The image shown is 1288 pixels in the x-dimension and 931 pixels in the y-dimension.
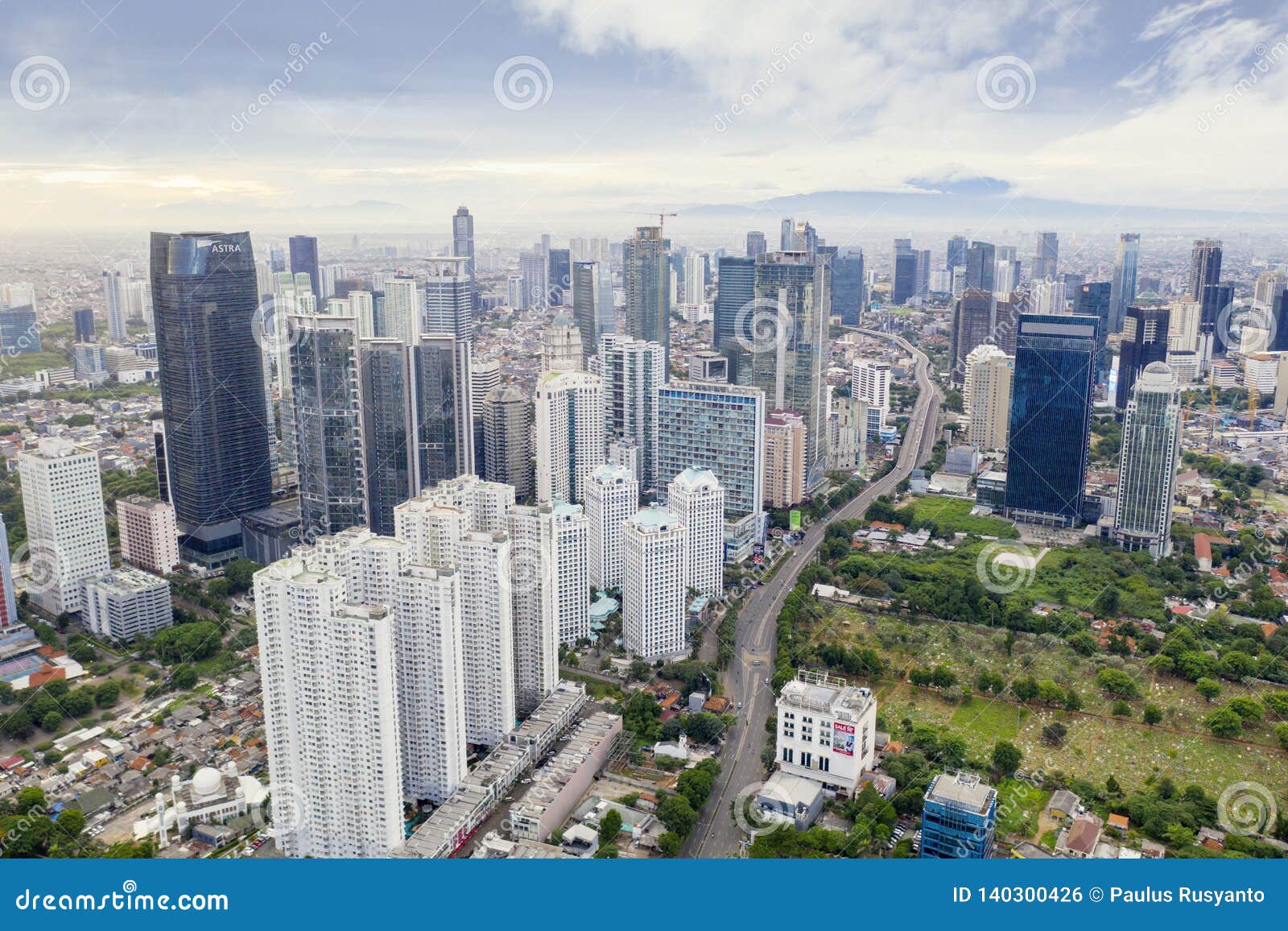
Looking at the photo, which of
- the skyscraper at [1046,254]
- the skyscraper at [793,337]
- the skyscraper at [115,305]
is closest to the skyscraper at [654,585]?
the skyscraper at [793,337]

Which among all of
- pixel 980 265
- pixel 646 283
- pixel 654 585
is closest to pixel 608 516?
pixel 654 585

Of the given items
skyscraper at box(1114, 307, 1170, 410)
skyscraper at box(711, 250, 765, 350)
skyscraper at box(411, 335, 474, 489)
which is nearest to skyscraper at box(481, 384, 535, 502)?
skyscraper at box(411, 335, 474, 489)

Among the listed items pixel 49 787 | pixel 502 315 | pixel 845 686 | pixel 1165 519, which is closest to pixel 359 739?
pixel 49 787

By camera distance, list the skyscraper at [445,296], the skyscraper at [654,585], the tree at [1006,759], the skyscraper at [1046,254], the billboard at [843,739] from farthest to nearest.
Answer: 1. the skyscraper at [1046,254]
2. the skyscraper at [445,296]
3. the skyscraper at [654,585]
4. the tree at [1006,759]
5. the billboard at [843,739]

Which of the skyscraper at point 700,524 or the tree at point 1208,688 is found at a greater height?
the skyscraper at point 700,524

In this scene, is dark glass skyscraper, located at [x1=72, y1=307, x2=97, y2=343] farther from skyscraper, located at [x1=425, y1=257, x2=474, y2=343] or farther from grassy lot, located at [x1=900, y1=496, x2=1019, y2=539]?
grassy lot, located at [x1=900, y1=496, x2=1019, y2=539]

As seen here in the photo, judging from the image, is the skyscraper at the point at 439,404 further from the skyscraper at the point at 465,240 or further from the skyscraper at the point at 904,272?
the skyscraper at the point at 904,272
